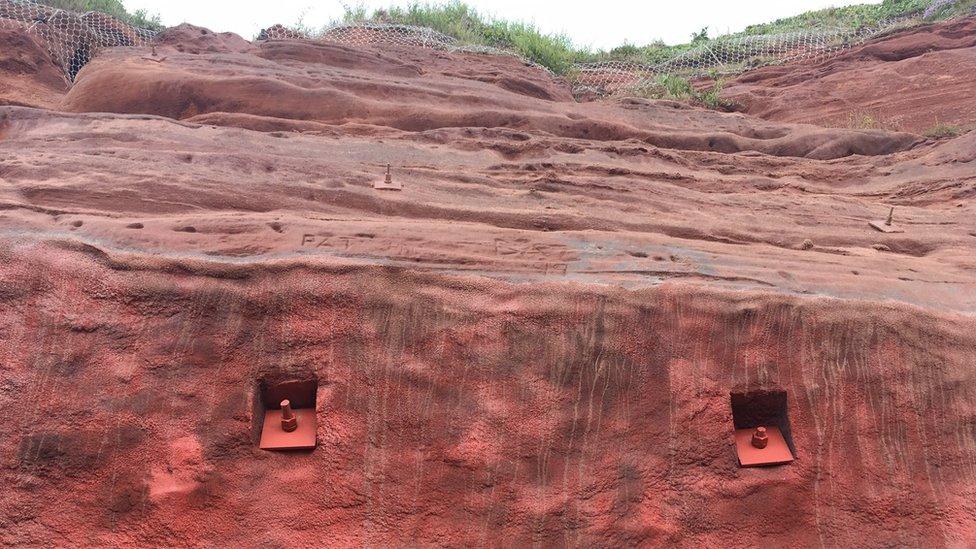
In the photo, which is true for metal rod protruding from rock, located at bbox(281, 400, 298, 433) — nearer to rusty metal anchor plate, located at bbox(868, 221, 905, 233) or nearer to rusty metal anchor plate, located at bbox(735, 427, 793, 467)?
rusty metal anchor plate, located at bbox(735, 427, 793, 467)

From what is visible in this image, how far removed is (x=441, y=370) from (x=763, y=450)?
153cm

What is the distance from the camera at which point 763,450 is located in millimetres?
3227

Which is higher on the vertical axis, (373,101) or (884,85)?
(884,85)

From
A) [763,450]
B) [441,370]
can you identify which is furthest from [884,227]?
[441,370]

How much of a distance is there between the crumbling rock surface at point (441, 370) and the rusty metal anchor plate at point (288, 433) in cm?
5

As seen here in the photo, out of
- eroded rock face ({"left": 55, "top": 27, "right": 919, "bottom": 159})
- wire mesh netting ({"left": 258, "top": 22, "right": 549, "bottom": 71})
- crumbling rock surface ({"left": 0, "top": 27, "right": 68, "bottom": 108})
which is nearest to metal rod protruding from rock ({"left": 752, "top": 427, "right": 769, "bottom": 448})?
eroded rock face ({"left": 55, "top": 27, "right": 919, "bottom": 159})

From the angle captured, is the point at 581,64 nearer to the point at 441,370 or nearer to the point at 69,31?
the point at 69,31

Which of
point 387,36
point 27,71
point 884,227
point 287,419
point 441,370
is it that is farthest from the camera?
point 387,36

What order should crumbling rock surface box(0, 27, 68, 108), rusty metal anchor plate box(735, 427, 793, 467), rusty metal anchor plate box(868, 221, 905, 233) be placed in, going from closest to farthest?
rusty metal anchor plate box(735, 427, 793, 467) → rusty metal anchor plate box(868, 221, 905, 233) → crumbling rock surface box(0, 27, 68, 108)

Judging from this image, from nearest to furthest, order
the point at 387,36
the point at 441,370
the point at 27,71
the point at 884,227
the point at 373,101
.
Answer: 1. the point at 441,370
2. the point at 884,227
3. the point at 373,101
4. the point at 27,71
5. the point at 387,36

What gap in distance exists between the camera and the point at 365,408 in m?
3.08

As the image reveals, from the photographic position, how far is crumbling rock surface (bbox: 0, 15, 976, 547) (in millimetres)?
2879

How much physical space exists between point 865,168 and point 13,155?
6659mm

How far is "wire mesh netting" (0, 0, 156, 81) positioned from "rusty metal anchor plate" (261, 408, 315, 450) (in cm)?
701
